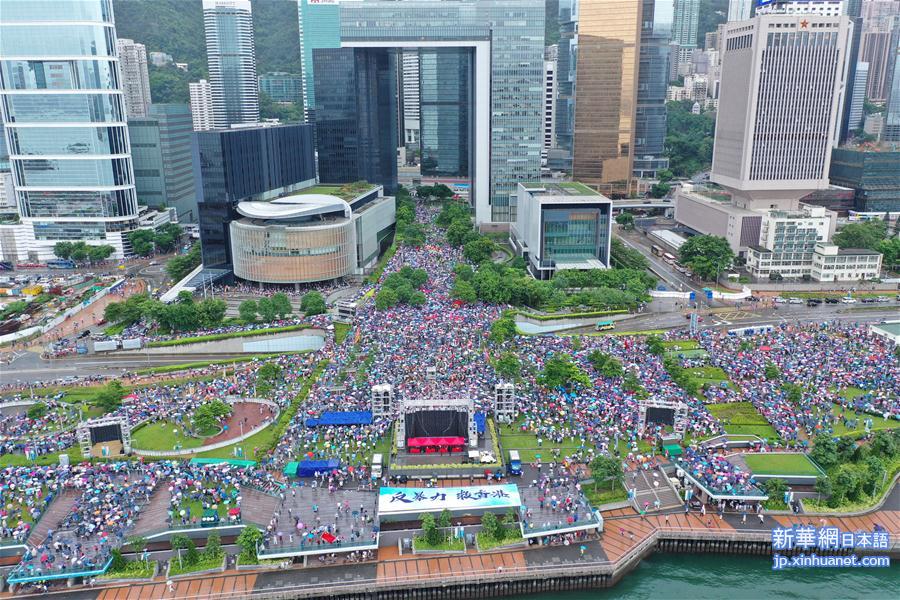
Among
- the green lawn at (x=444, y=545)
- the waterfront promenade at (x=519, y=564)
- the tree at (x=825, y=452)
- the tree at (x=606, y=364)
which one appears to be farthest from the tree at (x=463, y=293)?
the green lawn at (x=444, y=545)

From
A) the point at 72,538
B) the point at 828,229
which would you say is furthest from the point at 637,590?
the point at 828,229

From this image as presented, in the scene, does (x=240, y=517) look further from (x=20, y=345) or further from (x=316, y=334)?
(x=20, y=345)

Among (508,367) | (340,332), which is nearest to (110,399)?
(340,332)

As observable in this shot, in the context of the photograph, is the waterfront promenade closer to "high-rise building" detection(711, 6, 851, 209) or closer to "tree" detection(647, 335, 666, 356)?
"tree" detection(647, 335, 666, 356)

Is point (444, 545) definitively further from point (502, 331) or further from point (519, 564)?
point (502, 331)

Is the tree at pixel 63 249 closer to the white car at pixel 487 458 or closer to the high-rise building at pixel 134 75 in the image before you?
the white car at pixel 487 458
